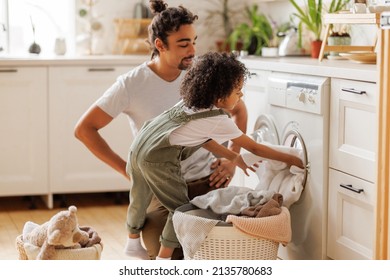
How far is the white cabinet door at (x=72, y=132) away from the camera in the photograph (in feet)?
15.9

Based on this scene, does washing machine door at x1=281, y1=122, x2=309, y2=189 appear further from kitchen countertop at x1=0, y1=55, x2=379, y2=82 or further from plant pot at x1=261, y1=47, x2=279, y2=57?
plant pot at x1=261, y1=47, x2=279, y2=57

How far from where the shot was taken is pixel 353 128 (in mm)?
3104

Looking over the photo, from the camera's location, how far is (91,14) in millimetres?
5316

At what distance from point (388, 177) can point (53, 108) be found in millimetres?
2622

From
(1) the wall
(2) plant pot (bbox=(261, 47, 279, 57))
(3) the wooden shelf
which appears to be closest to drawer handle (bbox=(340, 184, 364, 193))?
(3) the wooden shelf

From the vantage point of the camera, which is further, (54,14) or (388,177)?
(54,14)

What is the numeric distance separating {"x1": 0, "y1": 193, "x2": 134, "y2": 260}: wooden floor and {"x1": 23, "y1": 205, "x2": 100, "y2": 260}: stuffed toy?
0.86m

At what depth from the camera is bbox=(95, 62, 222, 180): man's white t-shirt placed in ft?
10.6

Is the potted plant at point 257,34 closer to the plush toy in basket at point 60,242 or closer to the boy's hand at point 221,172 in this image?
the boy's hand at point 221,172

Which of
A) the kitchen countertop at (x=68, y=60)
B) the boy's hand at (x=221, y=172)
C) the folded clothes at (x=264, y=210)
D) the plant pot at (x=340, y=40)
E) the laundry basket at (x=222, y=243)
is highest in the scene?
the plant pot at (x=340, y=40)

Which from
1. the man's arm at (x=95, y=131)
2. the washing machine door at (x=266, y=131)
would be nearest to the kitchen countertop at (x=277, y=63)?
the washing machine door at (x=266, y=131)
